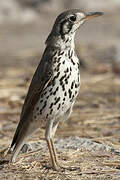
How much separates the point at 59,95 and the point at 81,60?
24.4 feet

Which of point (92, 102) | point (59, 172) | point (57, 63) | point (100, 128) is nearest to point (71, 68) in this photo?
point (57, 63)

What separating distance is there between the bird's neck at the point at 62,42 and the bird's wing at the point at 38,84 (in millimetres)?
85

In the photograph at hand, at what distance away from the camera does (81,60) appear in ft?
41.5

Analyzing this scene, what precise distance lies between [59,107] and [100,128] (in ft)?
7.85

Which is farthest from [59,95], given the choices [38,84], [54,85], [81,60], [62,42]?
[81,60]

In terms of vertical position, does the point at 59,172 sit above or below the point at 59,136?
below

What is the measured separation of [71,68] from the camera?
525cm

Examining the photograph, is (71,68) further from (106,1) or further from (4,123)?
(106,1)

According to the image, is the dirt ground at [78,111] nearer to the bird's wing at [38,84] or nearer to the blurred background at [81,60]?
the blurred background at [81,60]

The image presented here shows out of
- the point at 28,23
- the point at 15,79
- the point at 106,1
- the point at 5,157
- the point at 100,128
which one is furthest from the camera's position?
the point at 106,1

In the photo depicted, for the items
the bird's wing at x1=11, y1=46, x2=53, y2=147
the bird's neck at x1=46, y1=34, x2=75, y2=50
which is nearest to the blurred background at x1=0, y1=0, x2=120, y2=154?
the bird's wing at x1=11, y1=46, x2=53, y2=147

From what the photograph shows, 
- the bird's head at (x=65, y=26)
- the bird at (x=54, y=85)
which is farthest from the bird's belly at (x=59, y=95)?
the bird's head at (x=65, y=26)

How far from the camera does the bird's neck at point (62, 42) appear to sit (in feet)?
17.7

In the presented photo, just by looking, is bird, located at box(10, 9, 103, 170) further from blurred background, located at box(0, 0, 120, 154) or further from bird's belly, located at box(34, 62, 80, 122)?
blurred background, located at box(0, 0, 120, 154)
